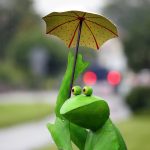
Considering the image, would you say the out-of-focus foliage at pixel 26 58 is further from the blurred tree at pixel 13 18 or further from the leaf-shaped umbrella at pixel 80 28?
the leaf-shaped umbrella at pixel 80 28

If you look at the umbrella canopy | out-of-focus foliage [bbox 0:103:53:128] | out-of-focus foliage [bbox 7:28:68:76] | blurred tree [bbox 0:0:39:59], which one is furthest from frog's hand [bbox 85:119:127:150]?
blurred tree [bbox 0:0:39:59]

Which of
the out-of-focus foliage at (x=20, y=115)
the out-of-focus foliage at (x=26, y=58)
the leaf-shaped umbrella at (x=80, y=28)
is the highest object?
the leaf-shaped umbrella at (x=80, y=28)

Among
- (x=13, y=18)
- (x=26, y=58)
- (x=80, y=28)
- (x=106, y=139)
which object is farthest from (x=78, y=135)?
(x=13, y=18)

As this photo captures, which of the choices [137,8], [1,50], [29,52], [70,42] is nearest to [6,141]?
[70,42]

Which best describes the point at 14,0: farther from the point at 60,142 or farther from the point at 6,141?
the point at 60,142

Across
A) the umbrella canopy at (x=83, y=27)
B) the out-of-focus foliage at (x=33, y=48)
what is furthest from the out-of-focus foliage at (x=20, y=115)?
the out-of-focus foliage at (x=33, y=48)

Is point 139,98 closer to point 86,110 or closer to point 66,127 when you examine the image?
point 66,127
